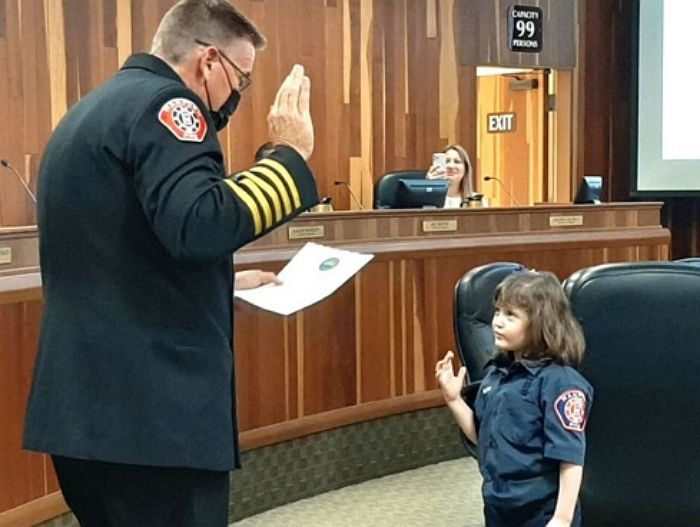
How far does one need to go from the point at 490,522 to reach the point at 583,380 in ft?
1.44

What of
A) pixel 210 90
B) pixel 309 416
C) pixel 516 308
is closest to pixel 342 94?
pixel 309 416

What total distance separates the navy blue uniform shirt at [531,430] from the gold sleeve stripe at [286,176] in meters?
0.83

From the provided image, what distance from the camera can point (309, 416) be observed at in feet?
12.9

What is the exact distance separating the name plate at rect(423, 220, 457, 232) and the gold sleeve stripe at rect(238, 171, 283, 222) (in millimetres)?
2832

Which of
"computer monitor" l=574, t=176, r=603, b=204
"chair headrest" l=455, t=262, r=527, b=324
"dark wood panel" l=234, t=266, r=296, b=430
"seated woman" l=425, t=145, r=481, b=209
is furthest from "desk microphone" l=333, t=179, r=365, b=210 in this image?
"chair headrest" l=455, t=262, r=527, b=324

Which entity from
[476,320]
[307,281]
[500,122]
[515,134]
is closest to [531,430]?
[307,281]

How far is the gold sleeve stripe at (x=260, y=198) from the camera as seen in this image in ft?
5.05

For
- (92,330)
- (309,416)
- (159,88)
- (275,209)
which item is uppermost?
(159,88)

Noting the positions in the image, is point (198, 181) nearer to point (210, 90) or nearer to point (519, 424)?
point (210, 90)

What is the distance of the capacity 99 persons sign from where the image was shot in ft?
22.8

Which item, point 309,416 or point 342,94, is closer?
point 309,416

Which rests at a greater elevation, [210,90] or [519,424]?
[210,90]

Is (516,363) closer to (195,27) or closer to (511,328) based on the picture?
(511,328)

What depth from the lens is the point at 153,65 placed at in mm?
1636
